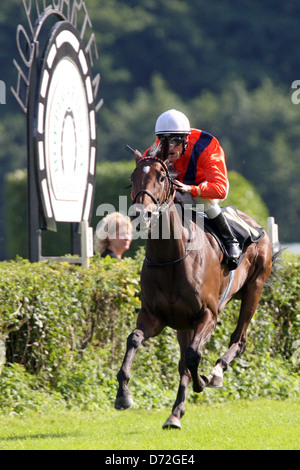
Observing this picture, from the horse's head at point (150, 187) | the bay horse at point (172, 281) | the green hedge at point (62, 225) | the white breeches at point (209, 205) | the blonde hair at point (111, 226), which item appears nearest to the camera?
the horse's head at point (150, 187)

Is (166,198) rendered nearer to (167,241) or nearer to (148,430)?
(167,241)

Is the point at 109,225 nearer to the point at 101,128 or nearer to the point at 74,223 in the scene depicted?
the point at 74,223

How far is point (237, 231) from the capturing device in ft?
21.3

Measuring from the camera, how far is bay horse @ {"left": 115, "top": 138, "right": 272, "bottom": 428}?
5.14m

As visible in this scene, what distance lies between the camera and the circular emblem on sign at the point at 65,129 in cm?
798

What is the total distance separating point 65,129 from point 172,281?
135 inches

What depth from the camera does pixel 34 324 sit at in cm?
691

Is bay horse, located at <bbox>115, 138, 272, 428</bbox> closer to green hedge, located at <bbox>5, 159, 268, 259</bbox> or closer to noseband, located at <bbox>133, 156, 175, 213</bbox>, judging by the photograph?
noseband, located at <bbox>133, 156, 175, 213</bbox>

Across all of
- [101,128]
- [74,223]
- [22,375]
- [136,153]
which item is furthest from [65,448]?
[101,128]

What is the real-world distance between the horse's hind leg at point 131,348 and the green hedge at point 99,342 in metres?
1.41

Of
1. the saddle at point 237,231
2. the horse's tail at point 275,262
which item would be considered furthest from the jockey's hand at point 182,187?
the horse's tail at point 275,262

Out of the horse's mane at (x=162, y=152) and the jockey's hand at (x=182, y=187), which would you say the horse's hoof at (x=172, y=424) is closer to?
the jockey's hand at (x=182, y=187)

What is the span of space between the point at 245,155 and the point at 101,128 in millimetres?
5947

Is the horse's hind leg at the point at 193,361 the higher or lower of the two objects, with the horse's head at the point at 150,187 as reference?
lower
